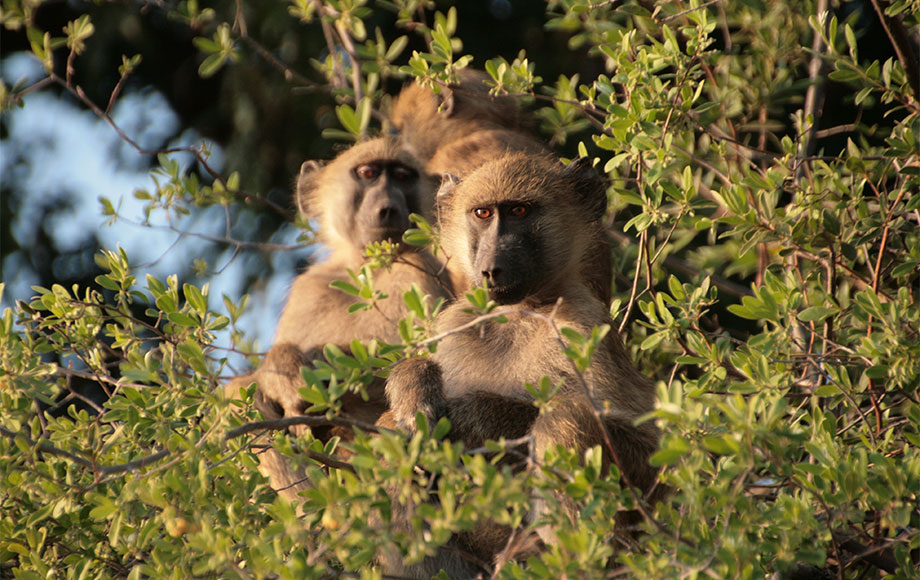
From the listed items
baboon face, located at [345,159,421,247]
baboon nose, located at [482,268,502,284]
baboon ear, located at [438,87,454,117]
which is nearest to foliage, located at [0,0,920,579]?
baboon nose, located at [482,268,502,284]

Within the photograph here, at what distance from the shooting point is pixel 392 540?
2.35 metres

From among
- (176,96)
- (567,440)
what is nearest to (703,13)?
(567,440)

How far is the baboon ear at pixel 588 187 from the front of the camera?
4.36 meters

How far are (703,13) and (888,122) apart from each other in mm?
4180

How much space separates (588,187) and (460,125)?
1.87 meters

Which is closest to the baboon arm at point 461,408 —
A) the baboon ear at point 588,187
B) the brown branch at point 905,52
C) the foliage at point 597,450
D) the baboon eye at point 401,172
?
the foliage at point 597,450

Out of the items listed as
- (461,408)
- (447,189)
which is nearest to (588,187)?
(447,189)

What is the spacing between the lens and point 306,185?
19.9 feet

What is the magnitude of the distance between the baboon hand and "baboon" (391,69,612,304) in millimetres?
1989

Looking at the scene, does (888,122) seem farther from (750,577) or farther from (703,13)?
(750,577)

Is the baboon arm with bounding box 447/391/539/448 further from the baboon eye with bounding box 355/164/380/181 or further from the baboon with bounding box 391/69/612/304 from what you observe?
the baboon eye with bounding box 355/164/380/181

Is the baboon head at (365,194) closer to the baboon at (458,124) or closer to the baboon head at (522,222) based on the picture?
the baboon at (458,124)

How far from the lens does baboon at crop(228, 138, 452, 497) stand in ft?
15.5

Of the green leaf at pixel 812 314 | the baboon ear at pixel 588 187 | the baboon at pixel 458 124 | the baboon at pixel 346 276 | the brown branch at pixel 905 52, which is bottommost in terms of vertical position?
the baboon at pixel 346 276
